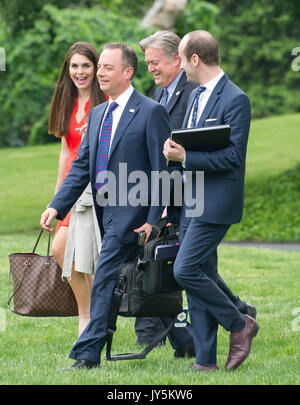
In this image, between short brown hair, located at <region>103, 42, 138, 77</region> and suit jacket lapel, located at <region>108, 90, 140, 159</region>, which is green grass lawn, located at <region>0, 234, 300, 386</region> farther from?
short brown hair, located at <region>103, 42, 138, 77</region>

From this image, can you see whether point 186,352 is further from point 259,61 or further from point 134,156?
point 259,61

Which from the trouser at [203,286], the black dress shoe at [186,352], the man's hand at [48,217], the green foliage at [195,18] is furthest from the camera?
the green foliage at [195,18]

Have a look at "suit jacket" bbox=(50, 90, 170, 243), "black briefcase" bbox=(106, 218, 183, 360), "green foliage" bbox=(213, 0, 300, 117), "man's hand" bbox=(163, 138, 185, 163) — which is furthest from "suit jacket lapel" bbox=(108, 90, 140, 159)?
"green foliage" bbox=(213, 0, 300, 117)

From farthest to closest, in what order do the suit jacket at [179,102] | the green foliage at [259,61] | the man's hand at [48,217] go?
the green foliage at [259,61] → the suit jacket at [179,102] → the man's hand at [48,217]

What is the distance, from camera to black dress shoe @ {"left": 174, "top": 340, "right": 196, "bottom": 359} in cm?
600

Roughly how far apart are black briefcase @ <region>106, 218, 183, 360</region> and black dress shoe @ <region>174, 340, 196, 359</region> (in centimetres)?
52

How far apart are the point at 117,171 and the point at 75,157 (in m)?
1.02

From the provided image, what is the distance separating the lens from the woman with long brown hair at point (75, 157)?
623 cm

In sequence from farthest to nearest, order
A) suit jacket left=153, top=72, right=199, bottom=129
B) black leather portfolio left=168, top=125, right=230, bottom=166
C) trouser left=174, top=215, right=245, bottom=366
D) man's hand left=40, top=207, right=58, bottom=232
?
suit jacket left=153, top=72, right=199, bottom=129 < man's hand left=40, top=207, right=58, bottom=232 < trouser left=174, top=215, right=245, bottom=366 < black leather portfolio left=168, top=125, right=230, bottom=166

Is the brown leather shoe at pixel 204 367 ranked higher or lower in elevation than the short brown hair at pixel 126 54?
lower

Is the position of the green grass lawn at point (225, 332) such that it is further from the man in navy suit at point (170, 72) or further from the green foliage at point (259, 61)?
the green foliage at point (259, 61)

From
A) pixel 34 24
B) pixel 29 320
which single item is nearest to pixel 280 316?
pixel 29 320

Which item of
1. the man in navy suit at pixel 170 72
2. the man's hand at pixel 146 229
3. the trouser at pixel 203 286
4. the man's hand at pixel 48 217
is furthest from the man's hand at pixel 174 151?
the man in navy suit at pixel 170 72

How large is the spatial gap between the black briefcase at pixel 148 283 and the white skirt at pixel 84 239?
783mm
